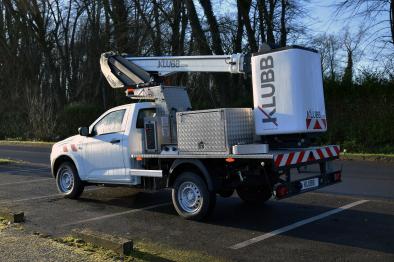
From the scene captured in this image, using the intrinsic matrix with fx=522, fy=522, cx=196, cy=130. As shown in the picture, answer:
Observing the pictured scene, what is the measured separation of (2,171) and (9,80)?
29.1 m

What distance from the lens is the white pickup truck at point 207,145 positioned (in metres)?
7.88

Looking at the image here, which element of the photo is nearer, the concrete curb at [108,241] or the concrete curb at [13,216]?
the concrete curb at [108,241]

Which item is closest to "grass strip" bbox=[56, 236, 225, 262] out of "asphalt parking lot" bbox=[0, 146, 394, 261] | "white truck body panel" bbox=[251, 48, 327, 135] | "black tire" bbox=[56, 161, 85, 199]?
"asphalt parking lot" bbox=[0, 146, 394, 261]

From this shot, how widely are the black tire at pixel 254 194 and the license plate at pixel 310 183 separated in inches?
54.8

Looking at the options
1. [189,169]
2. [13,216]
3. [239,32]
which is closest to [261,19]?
[239,32]

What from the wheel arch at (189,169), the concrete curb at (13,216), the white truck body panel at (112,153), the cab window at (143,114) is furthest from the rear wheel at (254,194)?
the concrete curb at (13,216)

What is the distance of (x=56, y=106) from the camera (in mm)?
40375

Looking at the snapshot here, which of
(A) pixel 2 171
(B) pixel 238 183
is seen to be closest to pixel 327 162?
(B) pixel 238 183

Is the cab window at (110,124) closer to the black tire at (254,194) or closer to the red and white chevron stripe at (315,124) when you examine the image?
the black tire at (254,194)

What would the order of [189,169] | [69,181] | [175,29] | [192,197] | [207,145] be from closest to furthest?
[207,145] → [192,197] → [189,169] → [69,181] → [175,29]

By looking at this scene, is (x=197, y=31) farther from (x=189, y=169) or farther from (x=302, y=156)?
(x=302, y=156)

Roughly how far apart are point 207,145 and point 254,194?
6.69 ft

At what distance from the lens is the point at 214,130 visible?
8.16m

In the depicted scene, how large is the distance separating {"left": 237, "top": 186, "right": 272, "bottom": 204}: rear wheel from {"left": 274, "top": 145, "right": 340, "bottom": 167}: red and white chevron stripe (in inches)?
58.9
